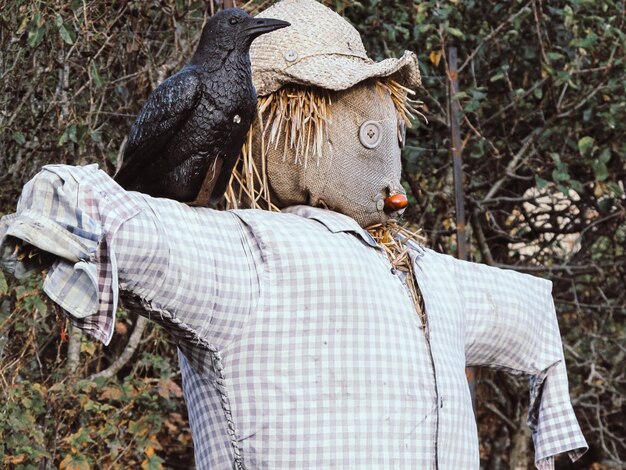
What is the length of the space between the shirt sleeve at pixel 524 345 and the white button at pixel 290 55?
1.67 feet

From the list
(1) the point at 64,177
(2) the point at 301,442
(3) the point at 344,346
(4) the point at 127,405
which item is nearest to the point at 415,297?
(3) the point at 344,346

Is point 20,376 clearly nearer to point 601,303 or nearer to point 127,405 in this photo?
point 127,405

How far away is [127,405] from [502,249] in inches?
68.9

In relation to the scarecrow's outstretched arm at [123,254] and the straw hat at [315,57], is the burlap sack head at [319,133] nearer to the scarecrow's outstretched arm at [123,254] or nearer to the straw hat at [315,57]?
the straw hat at [315,57]

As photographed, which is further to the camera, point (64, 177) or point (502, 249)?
point (502, 249)

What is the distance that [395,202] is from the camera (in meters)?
1.97

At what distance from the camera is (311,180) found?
6.46 ft

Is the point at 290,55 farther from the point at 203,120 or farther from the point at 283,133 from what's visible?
the point at 203,120

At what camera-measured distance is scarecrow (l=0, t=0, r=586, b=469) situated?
1521mm

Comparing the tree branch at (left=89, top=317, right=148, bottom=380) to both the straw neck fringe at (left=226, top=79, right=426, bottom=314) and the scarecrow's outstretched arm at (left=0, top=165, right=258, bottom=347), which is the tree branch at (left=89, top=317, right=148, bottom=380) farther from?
the scarecrow's outstretched arm at (left=0, top=165, right=258, bottom=347)

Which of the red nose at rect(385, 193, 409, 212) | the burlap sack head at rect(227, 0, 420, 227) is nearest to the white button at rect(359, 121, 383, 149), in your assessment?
the burlap sack head at rect(227, 0, 420, 227)

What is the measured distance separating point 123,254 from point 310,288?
35 centimetres

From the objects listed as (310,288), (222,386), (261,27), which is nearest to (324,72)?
(261,27)

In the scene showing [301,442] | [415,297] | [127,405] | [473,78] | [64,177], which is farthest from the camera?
[473,78]
